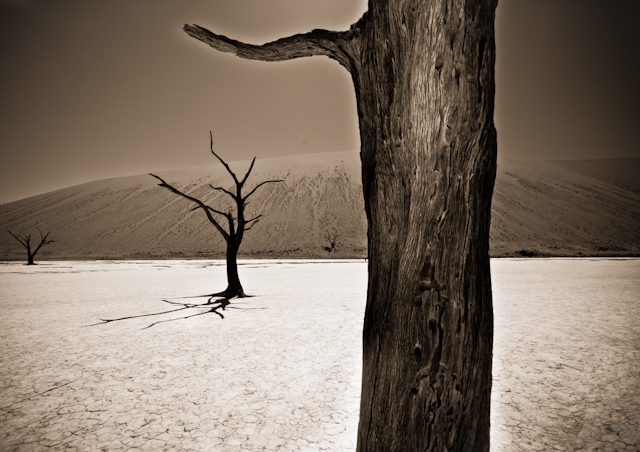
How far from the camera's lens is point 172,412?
4.33 m

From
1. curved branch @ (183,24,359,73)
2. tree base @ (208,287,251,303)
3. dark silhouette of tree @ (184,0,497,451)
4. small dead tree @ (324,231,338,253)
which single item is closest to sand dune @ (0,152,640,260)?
small dead tree @ (324,231,338,253)

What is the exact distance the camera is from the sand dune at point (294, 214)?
71.1 m

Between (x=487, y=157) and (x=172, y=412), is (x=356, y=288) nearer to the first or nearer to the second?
(x=172, y=412)

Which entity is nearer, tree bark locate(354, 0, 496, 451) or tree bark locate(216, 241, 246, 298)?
tree bark locate(354, 0, 496, 451)

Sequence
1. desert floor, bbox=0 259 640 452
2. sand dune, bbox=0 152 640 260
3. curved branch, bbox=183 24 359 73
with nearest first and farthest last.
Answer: curved branch, bbox=183 24 359 73, desert floor, bbox=0 259 640 452, sand dune, bbox=0 152 640 260

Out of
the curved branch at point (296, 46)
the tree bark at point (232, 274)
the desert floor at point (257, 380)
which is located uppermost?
the curved branch at point (296, 46)

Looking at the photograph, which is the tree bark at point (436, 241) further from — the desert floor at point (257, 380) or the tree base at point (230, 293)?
the tree base at point (230, 293)

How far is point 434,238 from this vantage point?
76.7 inches

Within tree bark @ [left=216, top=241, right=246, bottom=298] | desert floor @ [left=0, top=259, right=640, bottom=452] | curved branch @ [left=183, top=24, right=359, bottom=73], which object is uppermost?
curved branch @ [left=183, top=24, right=359, bottom=73]

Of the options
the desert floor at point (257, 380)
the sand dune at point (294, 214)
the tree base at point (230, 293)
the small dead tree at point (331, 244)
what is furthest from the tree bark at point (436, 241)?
the sand dune at point (294, 214)

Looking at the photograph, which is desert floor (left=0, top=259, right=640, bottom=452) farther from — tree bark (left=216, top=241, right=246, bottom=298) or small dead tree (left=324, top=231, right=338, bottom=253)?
small dead tree (left=324, top=231, right=338, bottom=253)

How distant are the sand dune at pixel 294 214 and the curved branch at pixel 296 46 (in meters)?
55.9

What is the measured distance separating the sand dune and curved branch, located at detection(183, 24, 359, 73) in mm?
55855

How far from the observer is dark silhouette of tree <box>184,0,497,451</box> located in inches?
76.0
